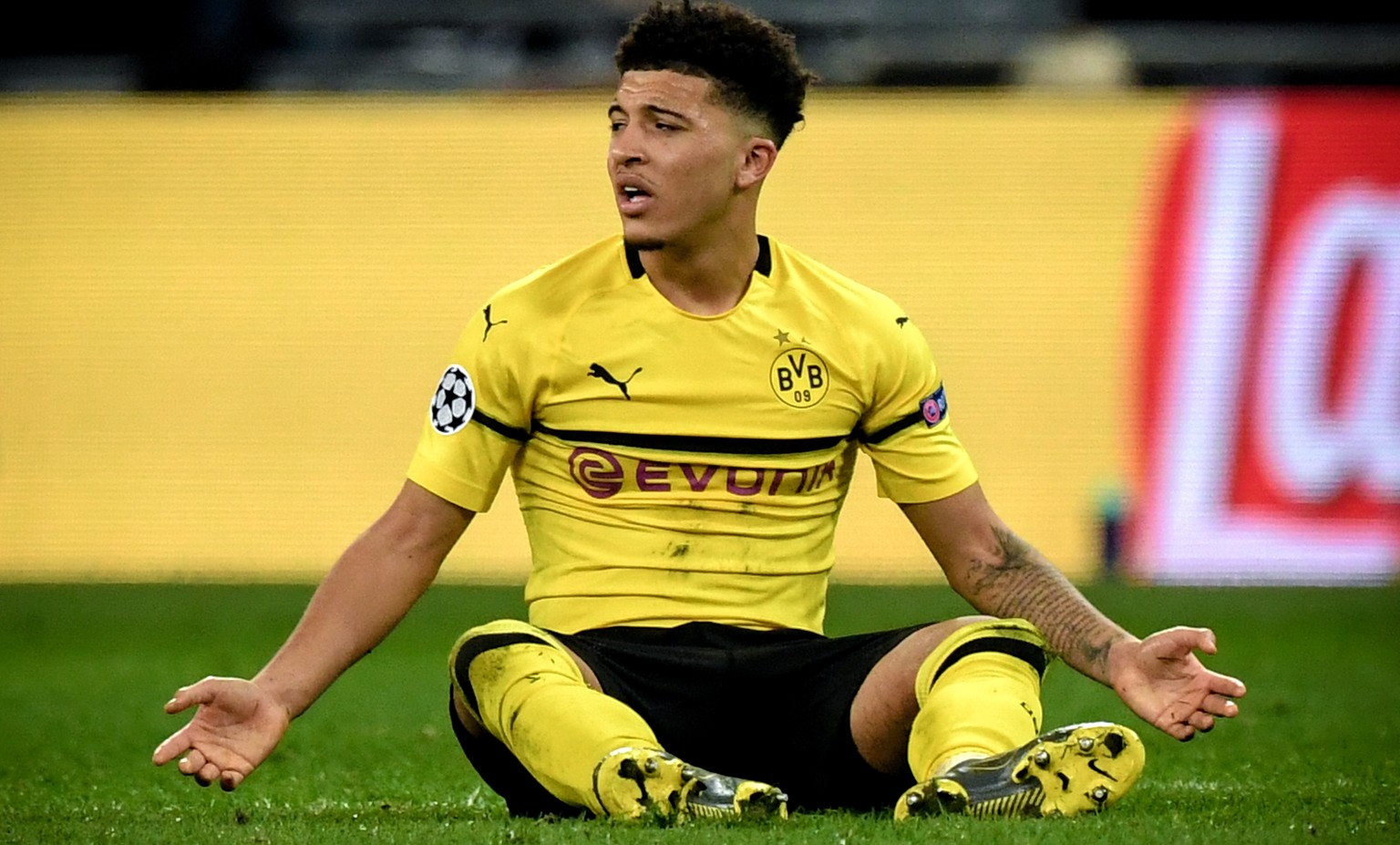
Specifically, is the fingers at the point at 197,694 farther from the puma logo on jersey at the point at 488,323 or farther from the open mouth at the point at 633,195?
the open mouth at the point at 633,195

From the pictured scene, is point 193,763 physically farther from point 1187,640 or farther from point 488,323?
point 1187,640

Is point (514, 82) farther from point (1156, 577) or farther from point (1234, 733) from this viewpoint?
point (1234, 733)

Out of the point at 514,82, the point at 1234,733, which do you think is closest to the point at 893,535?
the point at 514,82

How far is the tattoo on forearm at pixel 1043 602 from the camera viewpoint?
4.43m

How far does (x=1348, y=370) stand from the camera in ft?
37.8

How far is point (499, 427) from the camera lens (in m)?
4.54

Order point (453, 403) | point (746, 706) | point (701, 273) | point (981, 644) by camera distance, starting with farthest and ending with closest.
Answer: point (701, 273)
point (453, 403)
point (746, 706)
point (981, 644)

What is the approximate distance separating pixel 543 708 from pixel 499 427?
0.69 m

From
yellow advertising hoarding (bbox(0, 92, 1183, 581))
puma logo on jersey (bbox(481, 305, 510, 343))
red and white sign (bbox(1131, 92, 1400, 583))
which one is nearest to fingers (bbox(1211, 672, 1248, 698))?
puma logo on jersey (bbox(481, 305, 510, 343))

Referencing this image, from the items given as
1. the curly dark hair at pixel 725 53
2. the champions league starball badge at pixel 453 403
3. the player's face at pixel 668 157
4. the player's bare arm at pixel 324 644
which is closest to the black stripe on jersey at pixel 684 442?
the champions league starball badge at pixel 453 403

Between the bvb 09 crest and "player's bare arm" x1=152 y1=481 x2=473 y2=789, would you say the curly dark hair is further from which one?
"player's bare arm" x1=152 y1=481 x2=473 y2=789

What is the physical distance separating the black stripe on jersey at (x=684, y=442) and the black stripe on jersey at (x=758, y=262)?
35 centimetres

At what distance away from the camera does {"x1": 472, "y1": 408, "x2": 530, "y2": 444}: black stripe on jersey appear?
14.8 ft

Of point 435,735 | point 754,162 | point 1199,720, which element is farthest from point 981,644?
point 435,735
